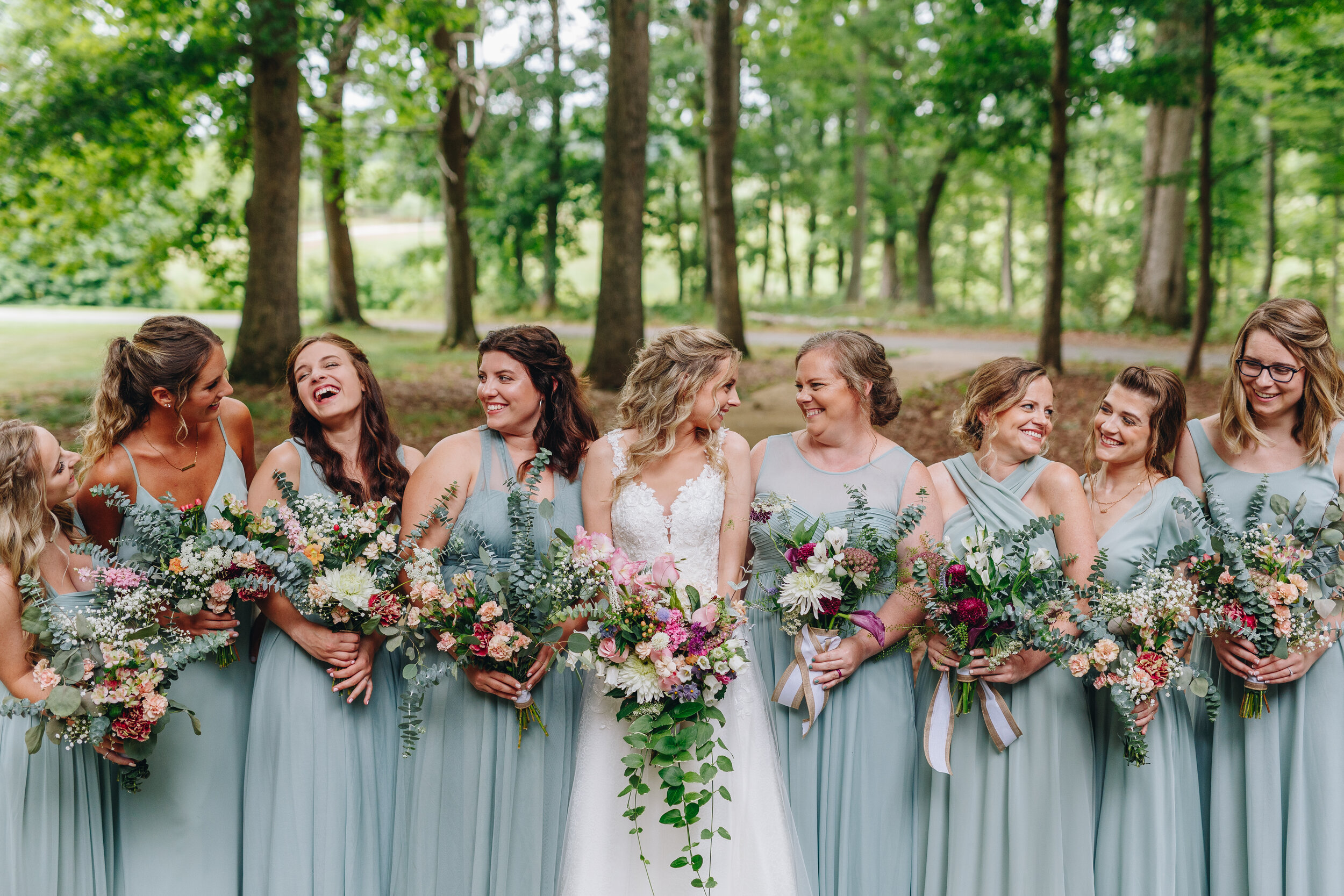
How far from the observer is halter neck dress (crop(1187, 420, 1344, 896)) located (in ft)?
11.9

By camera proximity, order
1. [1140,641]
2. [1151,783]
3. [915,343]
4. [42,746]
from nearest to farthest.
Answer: [1140,641] → [42,746] → [1151,783] → [915,343]

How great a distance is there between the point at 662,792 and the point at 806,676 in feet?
2.43

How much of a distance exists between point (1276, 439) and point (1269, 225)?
2347 cm

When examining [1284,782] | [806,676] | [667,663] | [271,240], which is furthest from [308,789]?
[271,240]

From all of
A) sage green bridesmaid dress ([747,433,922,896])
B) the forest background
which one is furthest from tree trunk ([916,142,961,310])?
sage green bridesmaid dress ([747,433,922,896])

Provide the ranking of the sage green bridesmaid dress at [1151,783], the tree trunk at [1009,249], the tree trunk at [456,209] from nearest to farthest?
the sage green bridesmaid dress at [1151,783] < the tree trunk at [456,209] < the tree trunk at [1009,249]

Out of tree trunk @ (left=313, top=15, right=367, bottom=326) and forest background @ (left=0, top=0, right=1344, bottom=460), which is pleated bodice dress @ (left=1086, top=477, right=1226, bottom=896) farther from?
tree trunk @ (left=313, top=15, right=367, bottom=326)

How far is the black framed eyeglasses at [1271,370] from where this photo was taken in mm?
3760

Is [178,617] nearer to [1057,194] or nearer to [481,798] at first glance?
[481,798]

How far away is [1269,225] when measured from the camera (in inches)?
907

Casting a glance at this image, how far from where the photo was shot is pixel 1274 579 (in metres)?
3.37

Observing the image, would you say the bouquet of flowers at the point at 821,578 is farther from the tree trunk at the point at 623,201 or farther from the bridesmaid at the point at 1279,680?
the tree trunk at the point at 623,201

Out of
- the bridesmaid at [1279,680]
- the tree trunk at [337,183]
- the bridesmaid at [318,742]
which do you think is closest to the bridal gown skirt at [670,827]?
the bridesmaid at [318,742]

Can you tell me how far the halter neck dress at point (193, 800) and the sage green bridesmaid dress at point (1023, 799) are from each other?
2.84 metres
